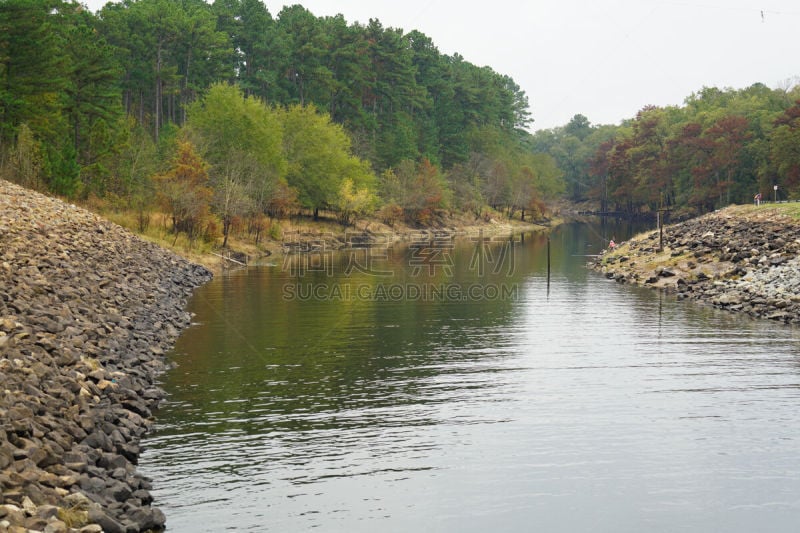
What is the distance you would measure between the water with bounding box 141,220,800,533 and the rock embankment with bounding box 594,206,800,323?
5.96 metres

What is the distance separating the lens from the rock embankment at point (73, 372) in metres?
14.8

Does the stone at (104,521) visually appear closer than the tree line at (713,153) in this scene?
Yes

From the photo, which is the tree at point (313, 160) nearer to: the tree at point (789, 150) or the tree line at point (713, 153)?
the tree line at point (713, 153)

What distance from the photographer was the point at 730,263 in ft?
192

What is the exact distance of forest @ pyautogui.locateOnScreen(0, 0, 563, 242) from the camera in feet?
204

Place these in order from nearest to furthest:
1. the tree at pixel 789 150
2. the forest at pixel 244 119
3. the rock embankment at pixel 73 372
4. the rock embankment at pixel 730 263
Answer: the rock embankment at pixel 73 372
the rock embankment at pixel 730 263
the forest at pixel 244 119
the tree at pixel 789 150

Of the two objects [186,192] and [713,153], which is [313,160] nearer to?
[186,192]

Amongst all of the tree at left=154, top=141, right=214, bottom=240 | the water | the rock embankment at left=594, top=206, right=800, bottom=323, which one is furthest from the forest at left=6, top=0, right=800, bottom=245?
the water

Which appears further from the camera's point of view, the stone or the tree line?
the tree line

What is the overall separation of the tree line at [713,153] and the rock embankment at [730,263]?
90.4 feet

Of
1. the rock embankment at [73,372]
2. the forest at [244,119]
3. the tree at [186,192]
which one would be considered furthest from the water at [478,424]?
the forest at [244,119]

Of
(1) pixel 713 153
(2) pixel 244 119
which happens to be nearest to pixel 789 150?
(1) pixel 713 153

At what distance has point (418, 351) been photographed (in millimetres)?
34344

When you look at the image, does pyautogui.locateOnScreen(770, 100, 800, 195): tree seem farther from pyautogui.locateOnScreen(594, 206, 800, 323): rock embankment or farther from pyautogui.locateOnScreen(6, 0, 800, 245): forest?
pyautogui.locateOnScreen(594, 206, 800, 323): rock embankment
